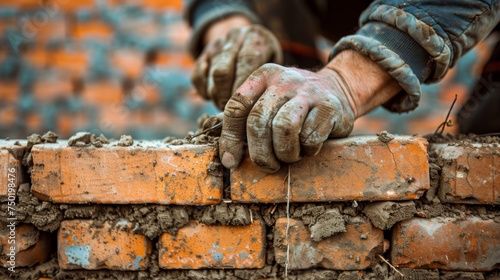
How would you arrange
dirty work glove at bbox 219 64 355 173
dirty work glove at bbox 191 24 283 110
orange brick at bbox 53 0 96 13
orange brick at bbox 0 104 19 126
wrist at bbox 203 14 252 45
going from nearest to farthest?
dirty work glove at bbox 219 64 355 173 → dirty work glove at bbox 191 24 283 110 → wrist at bbox 203 14 252 45 → orange brick at bbox 0 104 19 126 → orange brick at bbox 53 0 96 13

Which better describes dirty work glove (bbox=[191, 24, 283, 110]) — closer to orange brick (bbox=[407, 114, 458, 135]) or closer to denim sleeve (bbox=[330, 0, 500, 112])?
denim sleeve (bbox=[330, 0, 500, 112])

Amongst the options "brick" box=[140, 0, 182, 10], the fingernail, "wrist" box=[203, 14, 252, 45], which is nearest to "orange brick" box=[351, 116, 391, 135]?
"brick" box=[140, 0, 182, 10]

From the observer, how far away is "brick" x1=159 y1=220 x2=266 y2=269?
133 cm

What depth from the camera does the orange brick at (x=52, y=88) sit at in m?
4.16

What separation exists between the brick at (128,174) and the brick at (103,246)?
8cm

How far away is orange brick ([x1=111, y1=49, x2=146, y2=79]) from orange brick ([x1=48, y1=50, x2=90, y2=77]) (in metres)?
0.25

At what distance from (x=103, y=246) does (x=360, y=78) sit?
907mm

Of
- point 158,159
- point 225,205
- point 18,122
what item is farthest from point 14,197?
point 18,122

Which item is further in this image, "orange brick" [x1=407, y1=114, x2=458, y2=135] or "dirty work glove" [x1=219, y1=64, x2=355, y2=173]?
"orange brick" [x1=407, y1=114, x2=458, y2=135]

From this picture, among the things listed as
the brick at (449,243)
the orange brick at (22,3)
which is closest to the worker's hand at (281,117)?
the brick at (449,243)

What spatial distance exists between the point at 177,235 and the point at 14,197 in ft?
1.58

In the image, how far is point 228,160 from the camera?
4.07 feet

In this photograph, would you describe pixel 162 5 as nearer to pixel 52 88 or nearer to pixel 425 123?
pixel 52 88

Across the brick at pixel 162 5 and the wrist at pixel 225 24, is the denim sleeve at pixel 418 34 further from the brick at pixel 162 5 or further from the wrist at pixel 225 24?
the brick at pixel 162 5
